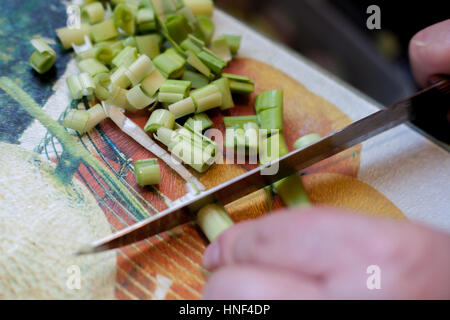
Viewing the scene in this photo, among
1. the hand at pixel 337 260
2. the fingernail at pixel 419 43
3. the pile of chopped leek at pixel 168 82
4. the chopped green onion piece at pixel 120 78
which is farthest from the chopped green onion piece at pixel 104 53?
the fingernail at pixel 419 43

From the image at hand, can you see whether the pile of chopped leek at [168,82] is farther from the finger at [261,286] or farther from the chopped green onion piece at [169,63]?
the finger at [261,286]

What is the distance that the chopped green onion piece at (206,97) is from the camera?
1.30 meters

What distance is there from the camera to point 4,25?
1.49 metres

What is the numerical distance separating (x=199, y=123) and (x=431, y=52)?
80cm

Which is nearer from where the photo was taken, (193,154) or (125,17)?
(193,154)

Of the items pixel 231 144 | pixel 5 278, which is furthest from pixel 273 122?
pixel 5 278

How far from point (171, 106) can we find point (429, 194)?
85 centimetres

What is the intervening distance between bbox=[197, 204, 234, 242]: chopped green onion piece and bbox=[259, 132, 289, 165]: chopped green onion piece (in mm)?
247

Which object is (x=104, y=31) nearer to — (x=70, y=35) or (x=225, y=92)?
(x=70, y=35)

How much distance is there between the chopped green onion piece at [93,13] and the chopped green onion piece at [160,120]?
507 millimetres

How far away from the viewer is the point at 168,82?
133cm
